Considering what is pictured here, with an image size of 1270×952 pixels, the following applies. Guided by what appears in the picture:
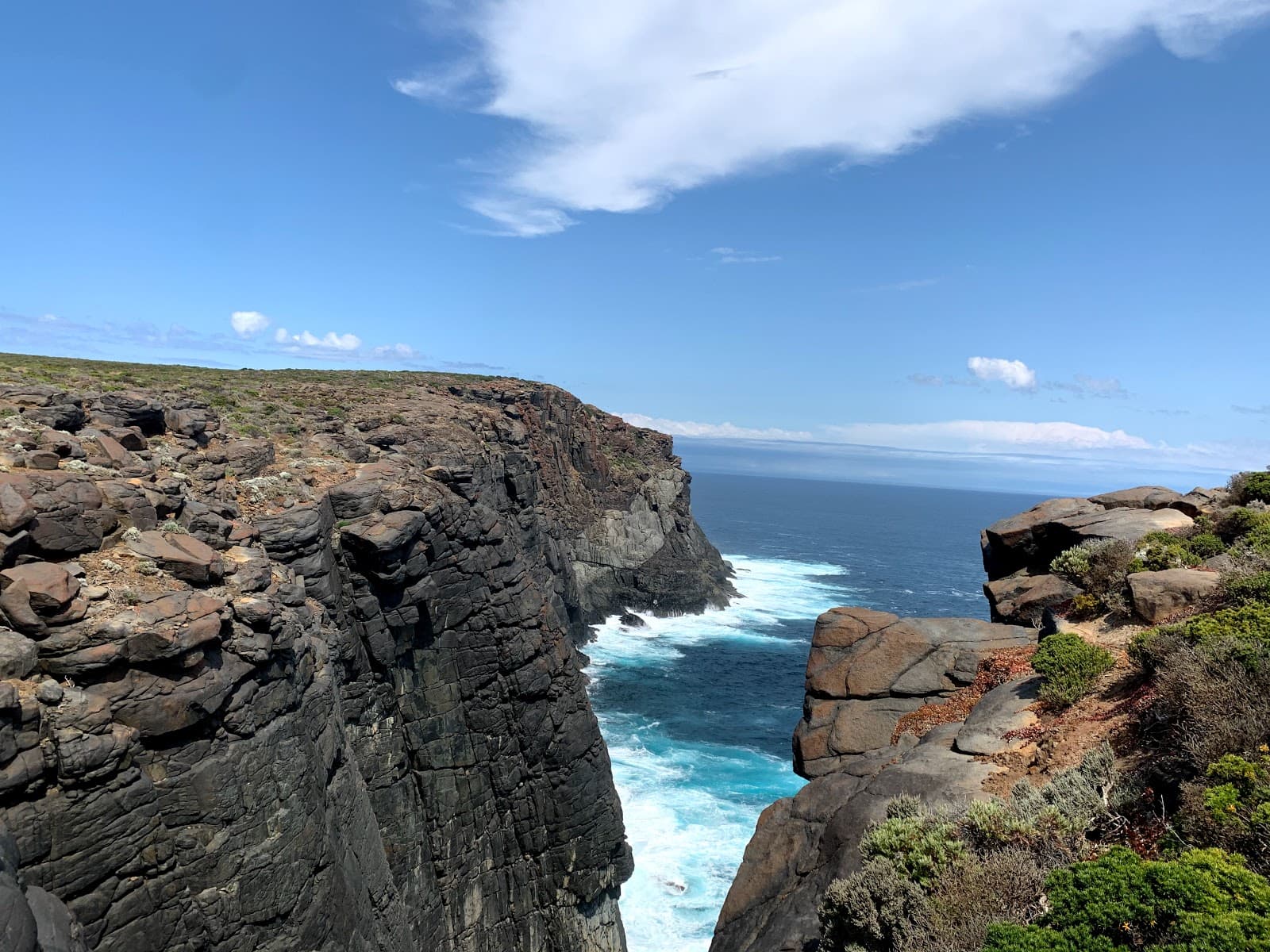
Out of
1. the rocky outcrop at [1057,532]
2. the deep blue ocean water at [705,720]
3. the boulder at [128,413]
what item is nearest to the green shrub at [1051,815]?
the rocky outcrop at [1057,532]

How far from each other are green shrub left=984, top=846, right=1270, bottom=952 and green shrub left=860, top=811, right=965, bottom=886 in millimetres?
1831

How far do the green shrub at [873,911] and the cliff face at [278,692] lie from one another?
40.9ft

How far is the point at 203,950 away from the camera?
16.0 metres

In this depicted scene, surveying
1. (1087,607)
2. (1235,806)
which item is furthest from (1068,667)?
(1235,806)

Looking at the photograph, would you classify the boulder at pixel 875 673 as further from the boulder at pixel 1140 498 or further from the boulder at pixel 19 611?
the boulder at pixel 19 611

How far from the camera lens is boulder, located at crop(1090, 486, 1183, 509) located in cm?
Answer: 2378

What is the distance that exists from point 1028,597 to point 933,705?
558cm

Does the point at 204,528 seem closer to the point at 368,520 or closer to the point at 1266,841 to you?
the point at 368,520

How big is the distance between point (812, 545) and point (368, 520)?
6388 inches

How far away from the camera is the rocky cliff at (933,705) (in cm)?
1283

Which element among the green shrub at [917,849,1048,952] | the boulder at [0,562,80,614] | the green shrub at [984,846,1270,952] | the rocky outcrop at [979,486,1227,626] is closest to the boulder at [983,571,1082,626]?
the rocky outcrop at [979,486,1227,626]

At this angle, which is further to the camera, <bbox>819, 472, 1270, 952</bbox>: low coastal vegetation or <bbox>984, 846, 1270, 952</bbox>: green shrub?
<bbox>819, 472, 1270, 952</bbox>: low coastal vegetation

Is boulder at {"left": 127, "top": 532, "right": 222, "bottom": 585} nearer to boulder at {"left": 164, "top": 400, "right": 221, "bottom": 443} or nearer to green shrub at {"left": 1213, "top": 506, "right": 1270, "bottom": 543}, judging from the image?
boulder at {"left": 164, "top": 400, "right": 221, "bottom": 443}

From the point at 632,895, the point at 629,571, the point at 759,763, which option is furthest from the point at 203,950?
the point at 629,571
